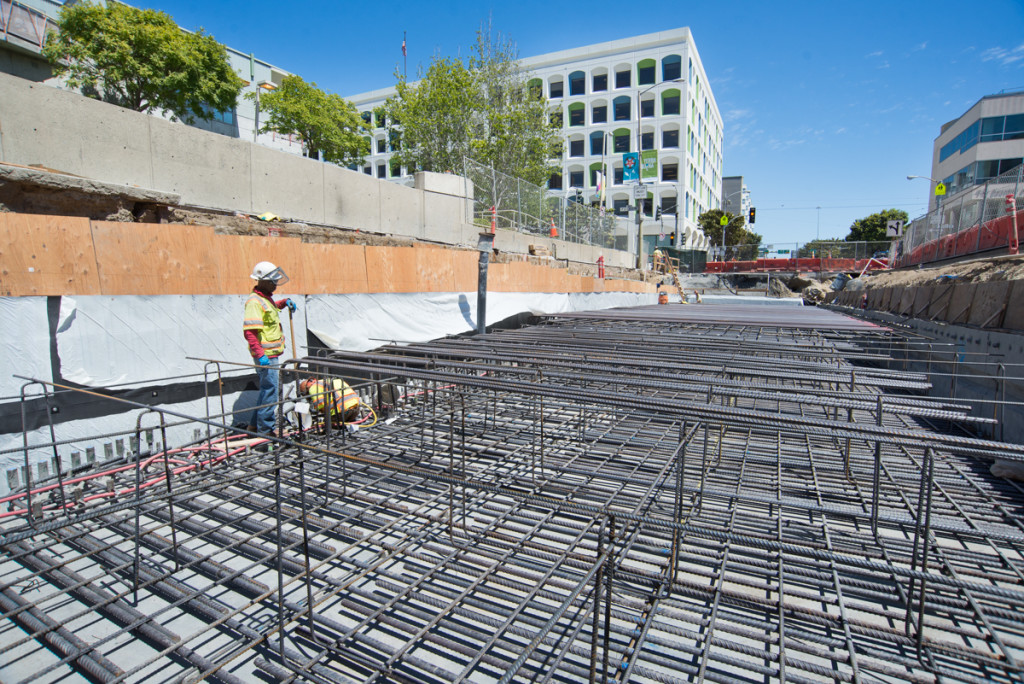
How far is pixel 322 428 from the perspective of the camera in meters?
5.46

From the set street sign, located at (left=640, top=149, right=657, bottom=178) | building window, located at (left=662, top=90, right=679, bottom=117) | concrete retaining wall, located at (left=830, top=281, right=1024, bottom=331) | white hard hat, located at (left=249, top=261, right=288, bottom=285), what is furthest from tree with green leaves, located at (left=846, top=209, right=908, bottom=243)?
white hard hat, located at (left=249, top=261, right=288, bottom=285)

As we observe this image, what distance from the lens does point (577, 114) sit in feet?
183

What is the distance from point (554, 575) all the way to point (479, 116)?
106ft

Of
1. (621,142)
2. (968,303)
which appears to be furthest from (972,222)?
(621,142)

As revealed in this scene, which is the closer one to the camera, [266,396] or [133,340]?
[133,340]

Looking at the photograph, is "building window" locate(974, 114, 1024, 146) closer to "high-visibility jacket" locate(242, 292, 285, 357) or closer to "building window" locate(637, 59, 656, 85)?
"building window" locate(637, 59, 656, 85)

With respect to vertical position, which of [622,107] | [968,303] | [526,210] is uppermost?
[622,107]

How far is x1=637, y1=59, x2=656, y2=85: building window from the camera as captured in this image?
5172 centimetres

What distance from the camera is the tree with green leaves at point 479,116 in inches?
1158

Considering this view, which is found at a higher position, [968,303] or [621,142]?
[621,142]

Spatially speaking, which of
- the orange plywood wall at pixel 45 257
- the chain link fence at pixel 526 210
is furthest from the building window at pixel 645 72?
the orange plywood wall at pixel 45 257

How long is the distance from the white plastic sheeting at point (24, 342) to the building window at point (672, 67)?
2264 inches

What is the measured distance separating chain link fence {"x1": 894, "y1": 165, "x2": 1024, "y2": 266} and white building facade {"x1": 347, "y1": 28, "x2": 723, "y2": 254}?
32.5 meters

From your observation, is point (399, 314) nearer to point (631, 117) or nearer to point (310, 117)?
point (310, 117)
